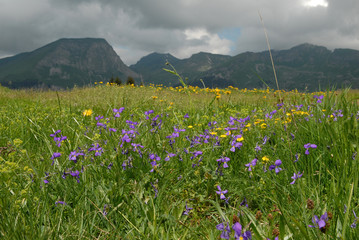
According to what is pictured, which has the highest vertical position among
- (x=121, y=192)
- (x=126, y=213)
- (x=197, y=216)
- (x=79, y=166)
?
(x=79, y=166)

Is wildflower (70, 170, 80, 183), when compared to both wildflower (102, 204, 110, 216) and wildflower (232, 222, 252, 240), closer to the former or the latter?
wildflower (102, 204, 110, 216)

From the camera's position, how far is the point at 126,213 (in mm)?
1909

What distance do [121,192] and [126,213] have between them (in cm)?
17

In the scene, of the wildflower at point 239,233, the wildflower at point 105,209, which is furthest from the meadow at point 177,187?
the wildflower at point 239,233

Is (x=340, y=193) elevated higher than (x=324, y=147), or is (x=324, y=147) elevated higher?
(x=324, y=147)

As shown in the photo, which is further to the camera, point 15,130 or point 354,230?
point 15,130

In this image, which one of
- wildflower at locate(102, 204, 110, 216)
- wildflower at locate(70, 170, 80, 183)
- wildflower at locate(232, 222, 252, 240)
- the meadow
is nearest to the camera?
wildflower at locate(232, 222, 252, 240)

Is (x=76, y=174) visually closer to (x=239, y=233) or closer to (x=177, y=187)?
(x=177, y=187)

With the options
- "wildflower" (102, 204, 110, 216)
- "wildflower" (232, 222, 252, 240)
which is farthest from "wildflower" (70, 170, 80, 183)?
"wildflower" (232, 222, 252, 240)

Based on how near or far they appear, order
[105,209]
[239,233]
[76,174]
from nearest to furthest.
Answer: [239,233] < [105,209] < [76,174]

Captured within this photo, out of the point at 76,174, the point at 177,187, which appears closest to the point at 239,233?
the point at 177,187

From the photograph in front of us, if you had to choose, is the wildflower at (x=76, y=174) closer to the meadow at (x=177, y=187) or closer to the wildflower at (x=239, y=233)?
the meadow at (x=177, y=187)

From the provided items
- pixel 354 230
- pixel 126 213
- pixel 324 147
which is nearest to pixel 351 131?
pixel 324 147

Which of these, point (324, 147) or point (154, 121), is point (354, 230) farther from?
point (154, 121)
